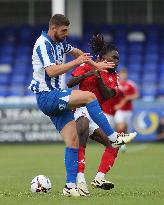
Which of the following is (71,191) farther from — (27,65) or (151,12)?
(151,12)

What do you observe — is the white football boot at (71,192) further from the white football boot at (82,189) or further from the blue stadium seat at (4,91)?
the blue stadium seat at (4,91)

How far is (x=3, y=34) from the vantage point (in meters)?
30.4

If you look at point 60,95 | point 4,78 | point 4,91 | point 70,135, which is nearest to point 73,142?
point 70,135

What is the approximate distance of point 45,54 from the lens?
29.0 ft

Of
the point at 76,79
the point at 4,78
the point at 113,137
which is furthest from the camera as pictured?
the point at 4,78

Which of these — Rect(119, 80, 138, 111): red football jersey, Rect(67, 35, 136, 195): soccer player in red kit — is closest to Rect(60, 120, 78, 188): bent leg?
Rect(67, 35, 136, 195): soccer player in red kit

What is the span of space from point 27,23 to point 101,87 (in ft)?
70.5

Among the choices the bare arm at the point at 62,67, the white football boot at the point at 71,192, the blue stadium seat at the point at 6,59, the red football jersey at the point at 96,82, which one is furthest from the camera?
the blue stadium seat at the point at 6,59

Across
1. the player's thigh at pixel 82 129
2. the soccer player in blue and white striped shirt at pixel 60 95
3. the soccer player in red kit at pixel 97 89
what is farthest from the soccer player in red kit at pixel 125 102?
the soccer player in blue and white striped shirt at pixel 60 95

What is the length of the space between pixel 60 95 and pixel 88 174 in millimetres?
3794

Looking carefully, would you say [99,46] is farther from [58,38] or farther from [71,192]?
[71,192]

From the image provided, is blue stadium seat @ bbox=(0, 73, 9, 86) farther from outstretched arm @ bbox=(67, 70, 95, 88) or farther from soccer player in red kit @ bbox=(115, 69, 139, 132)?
outstretched arm @ bbox=(67, 70, 95, 88)

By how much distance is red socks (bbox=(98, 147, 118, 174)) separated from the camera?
10.0 meters

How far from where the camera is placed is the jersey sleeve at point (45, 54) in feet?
28.9
